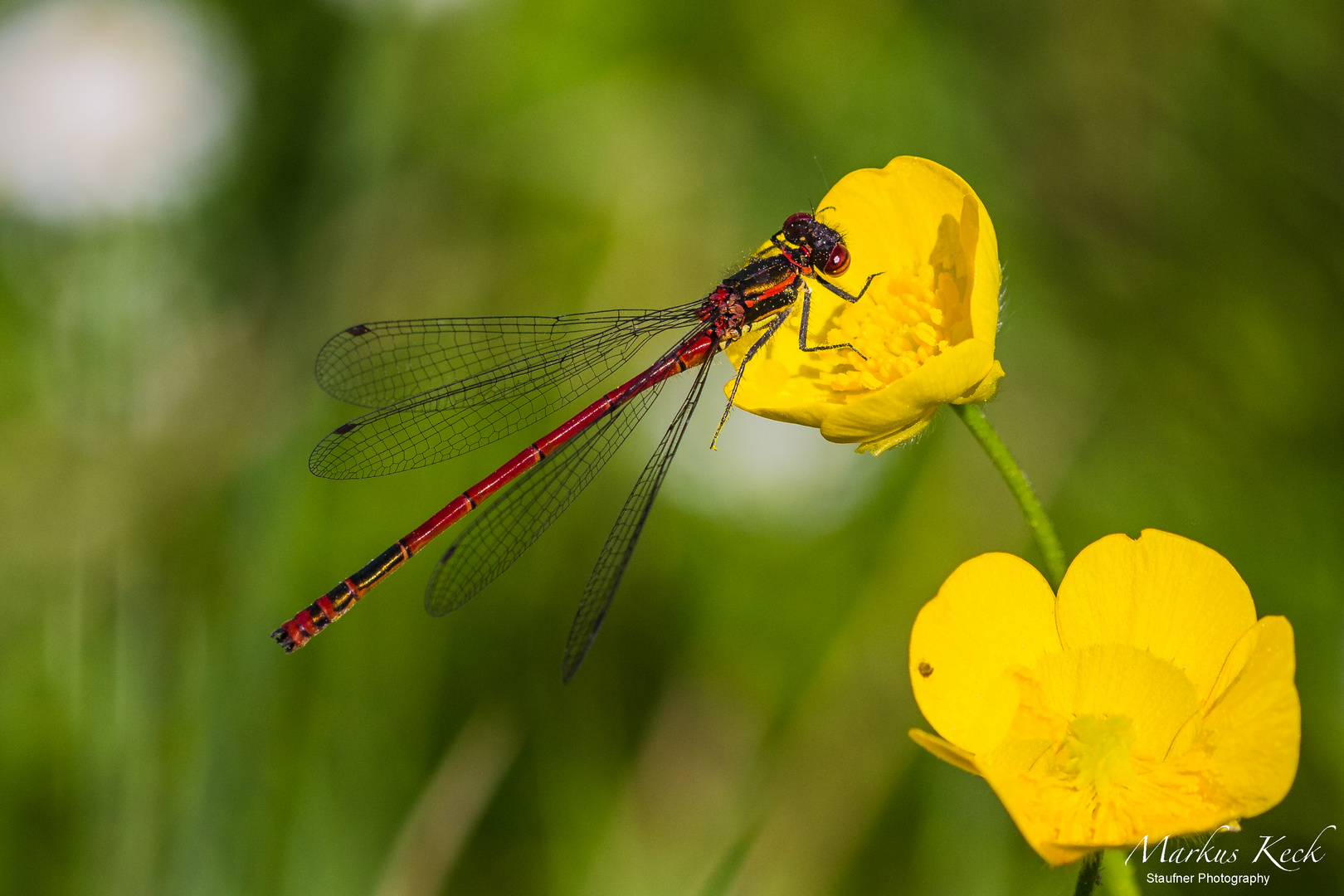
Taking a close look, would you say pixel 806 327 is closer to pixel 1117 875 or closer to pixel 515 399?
pixel 515 399

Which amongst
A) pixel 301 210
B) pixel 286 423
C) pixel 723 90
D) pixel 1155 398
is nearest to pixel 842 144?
pixel 723 90

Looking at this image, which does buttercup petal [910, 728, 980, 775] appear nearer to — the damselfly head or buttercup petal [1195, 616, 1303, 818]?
buttercup petal [1195, 616, 1303, 818]

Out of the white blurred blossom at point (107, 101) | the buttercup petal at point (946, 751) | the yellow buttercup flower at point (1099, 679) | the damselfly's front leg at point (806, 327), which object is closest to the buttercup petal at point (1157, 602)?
the yellow buttercup flower at point (1099, 679)

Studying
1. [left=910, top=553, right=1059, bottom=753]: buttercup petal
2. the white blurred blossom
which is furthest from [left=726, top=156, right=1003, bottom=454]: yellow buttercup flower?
the white blurred blossom

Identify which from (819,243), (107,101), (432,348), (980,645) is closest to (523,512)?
(432,348)

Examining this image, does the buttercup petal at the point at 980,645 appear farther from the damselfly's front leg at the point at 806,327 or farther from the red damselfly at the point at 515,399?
the red damselfly at the point at 515,399
